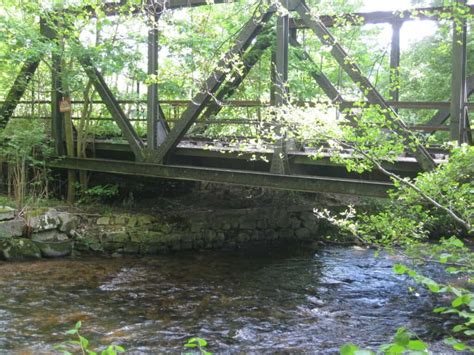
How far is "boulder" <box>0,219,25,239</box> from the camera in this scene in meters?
8.48

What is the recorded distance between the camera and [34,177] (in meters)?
10.5

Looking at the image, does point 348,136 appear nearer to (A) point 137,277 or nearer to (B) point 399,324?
(B) point 399,324

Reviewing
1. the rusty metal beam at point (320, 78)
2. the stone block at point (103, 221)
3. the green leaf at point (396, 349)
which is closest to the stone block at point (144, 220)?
the stone block at point (103, 221)

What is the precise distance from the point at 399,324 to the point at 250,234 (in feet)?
17.7

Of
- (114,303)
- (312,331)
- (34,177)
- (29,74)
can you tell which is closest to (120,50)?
(29,74)

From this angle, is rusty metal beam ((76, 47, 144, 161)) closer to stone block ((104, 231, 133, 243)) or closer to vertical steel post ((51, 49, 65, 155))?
vertical steel post ((51, 49, 65, 155))

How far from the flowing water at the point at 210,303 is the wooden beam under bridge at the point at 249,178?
1674 mm

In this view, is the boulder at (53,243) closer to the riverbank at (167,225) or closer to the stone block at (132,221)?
the riverbank at (167,225)

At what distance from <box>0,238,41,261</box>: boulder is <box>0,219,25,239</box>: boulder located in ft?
0.38

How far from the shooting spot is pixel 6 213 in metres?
8.73

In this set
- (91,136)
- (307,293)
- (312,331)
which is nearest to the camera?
(312,331)

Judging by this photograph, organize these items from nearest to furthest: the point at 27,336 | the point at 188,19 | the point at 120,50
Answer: the point at 27,336, the point at 188,19, the point at 120,50

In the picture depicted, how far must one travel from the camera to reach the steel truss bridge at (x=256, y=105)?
6.31 m

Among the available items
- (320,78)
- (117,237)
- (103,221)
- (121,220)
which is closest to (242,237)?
(121,220)
